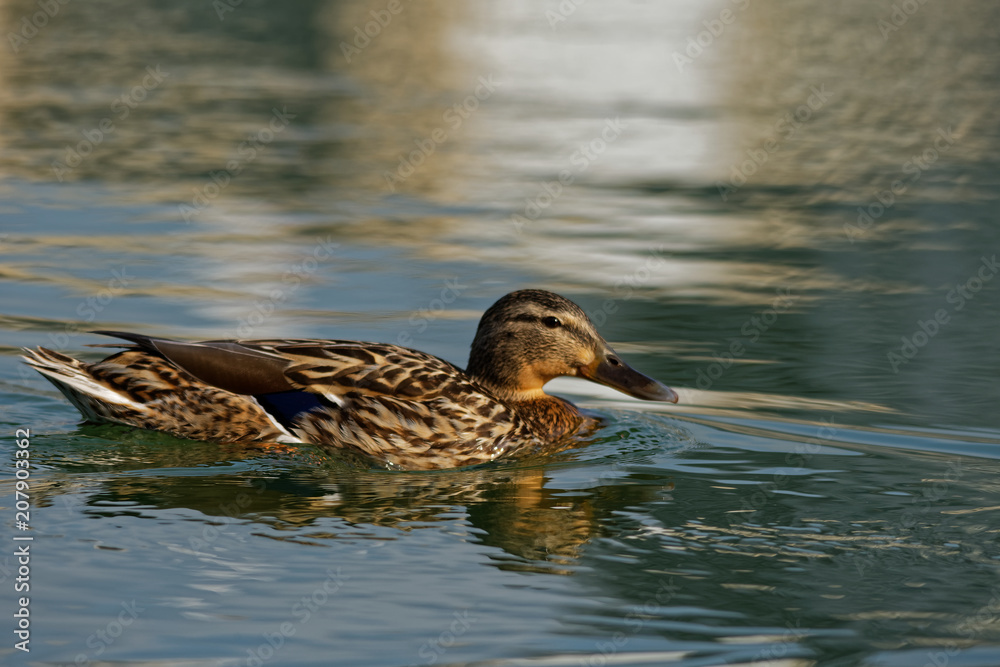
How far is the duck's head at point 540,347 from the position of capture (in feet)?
30.4

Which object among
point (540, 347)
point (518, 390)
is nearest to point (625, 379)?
point (540, 347)

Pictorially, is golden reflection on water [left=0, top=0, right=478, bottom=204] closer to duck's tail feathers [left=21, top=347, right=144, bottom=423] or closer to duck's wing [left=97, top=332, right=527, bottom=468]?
duck's tail feathers [left=21, top=347, right=144, bottom=423]

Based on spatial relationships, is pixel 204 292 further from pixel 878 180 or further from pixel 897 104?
pixel 897 104

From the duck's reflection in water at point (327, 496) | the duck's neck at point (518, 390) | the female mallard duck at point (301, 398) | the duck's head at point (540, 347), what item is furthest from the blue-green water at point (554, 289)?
the duck's head at point (540, 347)

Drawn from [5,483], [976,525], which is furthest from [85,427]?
[976,525]

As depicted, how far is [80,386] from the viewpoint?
860cm

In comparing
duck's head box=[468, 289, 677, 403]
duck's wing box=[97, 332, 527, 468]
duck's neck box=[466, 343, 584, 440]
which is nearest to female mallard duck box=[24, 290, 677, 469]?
duck's wing box=[97, 332, 527, 468]

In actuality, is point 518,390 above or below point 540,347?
below

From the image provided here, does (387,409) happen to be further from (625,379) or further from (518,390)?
(625,379)

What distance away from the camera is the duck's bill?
9062 millimetres

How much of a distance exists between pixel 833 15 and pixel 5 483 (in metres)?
32.4

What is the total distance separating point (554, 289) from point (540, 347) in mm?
3263

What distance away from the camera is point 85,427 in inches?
352

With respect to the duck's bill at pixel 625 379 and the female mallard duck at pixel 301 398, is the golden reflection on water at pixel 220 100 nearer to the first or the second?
the female mallard duck at pixel 301 398
